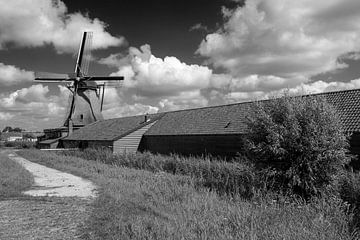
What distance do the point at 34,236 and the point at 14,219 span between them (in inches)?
72.1

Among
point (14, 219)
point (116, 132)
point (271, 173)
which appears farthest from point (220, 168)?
point (116, 132)

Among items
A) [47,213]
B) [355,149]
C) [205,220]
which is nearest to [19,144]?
[355,149]

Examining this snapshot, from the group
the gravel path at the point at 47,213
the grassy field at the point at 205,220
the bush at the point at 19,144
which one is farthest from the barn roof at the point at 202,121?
the bush at the point at 19,144

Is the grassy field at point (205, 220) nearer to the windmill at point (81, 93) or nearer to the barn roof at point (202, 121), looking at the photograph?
the barn roof at point (202, 121)

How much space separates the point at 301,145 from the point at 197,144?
18537mm

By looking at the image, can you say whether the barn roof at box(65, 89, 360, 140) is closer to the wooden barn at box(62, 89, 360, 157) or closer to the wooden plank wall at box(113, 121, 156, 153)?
the wooden barn at box(62, 89, 360, 157)

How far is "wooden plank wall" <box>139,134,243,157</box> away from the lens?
84.3 ft

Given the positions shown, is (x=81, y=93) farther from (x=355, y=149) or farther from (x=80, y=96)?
(x=355, y=149)

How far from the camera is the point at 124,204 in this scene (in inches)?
392

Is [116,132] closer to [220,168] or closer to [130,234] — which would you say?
[220,168]

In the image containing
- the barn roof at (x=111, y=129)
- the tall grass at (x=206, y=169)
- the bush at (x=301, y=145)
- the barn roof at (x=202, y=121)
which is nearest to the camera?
the bush at (x=301, y=145)

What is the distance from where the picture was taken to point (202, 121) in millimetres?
31672

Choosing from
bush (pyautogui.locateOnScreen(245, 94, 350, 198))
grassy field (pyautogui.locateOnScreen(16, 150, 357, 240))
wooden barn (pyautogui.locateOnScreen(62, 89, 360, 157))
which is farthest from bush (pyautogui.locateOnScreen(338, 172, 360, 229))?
wooden barn (pyautogui.locateOnScreen(62, 89, 360, 157))

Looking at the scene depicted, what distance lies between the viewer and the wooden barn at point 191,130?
21.8 metres
